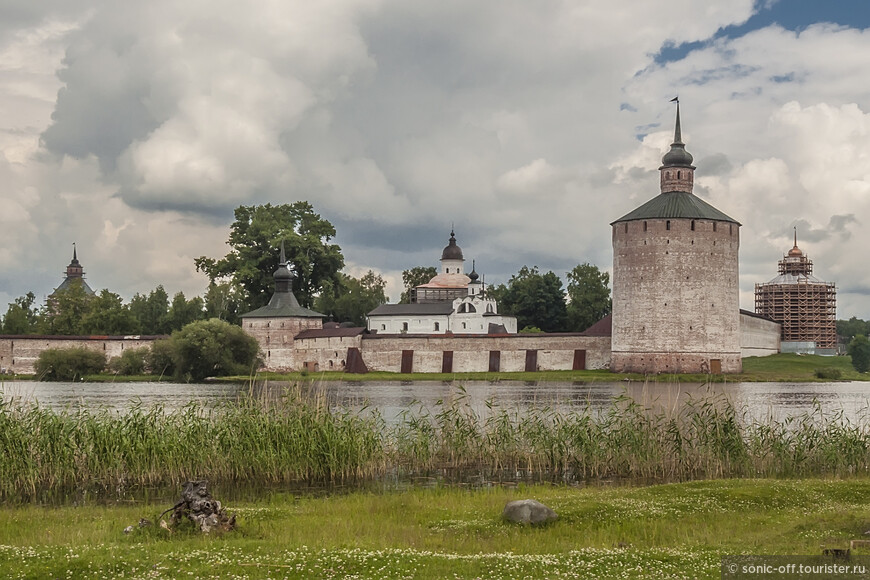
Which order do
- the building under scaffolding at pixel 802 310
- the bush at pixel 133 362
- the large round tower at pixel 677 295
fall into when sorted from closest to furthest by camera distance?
the large round tower at pixel 677 295
the bush at pixel 133 362
the building under scaffolding at pixel 802 310

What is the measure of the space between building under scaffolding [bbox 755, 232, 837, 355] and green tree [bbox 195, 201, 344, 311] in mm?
30064

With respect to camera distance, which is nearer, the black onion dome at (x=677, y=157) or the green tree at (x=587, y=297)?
the black onion dome at (x=677, y=157)

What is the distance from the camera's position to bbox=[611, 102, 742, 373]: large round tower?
147ft

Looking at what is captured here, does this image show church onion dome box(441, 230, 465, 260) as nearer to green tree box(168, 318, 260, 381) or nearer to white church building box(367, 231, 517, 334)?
white church building box(367, 231, 517, 334)

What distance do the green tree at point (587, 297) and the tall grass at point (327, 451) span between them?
47366 millimetres

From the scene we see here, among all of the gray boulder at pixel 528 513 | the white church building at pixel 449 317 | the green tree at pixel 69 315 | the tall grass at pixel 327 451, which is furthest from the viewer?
the white church building at pixel 449 317

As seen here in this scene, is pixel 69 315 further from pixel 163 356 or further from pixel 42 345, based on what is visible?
pixel 163 356

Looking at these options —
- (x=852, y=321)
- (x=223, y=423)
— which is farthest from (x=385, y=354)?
(x=852, y=321)

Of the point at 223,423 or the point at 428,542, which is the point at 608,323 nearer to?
the point at 223,423

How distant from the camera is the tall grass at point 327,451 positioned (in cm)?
1191

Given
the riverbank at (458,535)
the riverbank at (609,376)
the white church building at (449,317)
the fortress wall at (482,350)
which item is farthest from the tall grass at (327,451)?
the white church building at (449,317)

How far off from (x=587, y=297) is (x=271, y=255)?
19688 mm

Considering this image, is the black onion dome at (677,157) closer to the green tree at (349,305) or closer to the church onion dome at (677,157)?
the church onion dome at (677,157)

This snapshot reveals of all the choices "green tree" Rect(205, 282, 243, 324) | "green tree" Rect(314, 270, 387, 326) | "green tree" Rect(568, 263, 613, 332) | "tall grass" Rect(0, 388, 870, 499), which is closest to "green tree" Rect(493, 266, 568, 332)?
"green tree" Rect(568, 263, 613, 332)
